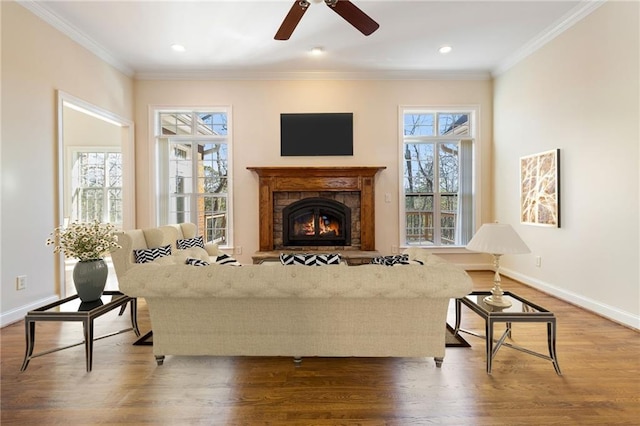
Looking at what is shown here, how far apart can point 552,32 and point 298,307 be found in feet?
15.0

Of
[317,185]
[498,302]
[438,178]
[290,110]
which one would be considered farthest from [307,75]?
[498,302]

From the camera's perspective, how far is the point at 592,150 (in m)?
3.29

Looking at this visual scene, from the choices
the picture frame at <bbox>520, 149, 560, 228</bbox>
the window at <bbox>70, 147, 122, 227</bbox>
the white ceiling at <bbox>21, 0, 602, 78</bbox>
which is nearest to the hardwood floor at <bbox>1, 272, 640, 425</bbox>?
the picture frame at <bbox>520, 149, 560, 228</bbox>

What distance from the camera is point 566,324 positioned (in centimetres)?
296

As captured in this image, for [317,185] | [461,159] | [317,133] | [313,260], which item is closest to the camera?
[313,260]

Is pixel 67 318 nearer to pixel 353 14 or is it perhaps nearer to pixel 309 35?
pixel 353 14

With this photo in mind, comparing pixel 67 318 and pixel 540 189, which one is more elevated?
pixel 540 189

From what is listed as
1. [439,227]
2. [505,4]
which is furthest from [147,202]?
[505,4]

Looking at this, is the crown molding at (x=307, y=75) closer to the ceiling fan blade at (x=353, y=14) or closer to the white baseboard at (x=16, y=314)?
the ceiling fan blade at (x=353, y=14)

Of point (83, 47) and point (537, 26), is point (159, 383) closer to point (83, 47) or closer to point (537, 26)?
point (83, 47)

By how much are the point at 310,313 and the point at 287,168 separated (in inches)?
129

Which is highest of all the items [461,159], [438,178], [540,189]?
[461,159]

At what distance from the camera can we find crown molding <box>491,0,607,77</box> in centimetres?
330

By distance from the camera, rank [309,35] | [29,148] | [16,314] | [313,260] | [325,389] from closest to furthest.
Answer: [325,389], [313,260], [16,314], [29,148], [309,35]
